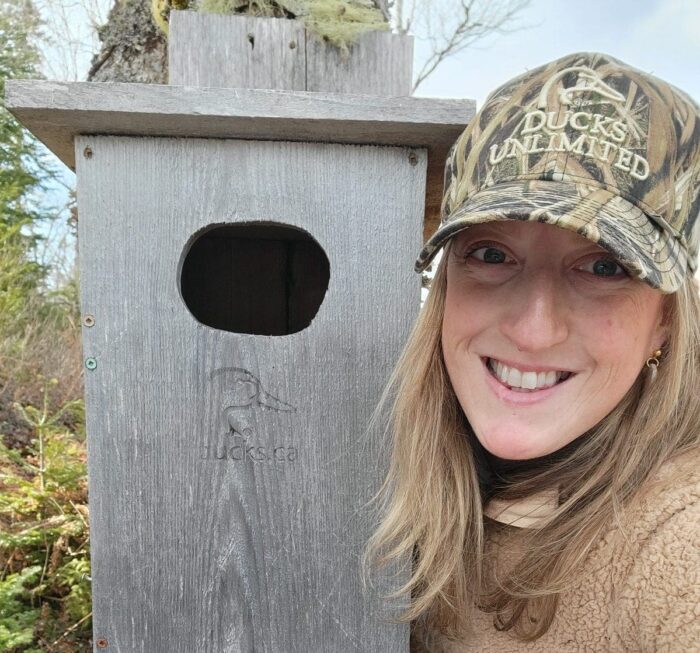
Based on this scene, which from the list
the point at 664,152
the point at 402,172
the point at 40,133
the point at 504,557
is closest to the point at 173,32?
the point at 40,133

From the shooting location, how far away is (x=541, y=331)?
3.03 ft

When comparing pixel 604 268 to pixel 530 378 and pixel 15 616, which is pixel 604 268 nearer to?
pixel 530 378

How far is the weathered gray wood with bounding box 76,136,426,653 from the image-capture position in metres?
1.17

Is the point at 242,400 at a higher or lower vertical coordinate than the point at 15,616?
higher

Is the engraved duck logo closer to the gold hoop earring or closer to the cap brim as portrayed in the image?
the cap brim

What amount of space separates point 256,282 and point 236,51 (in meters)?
0.87

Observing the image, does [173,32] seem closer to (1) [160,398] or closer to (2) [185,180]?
(2) [185,180]

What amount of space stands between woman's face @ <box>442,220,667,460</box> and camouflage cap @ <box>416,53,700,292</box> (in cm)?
7

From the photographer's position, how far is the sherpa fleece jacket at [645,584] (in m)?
0.87

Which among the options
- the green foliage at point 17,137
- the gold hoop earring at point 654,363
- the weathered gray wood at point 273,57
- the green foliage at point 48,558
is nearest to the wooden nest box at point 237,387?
the weathered gray wood at point 273,57

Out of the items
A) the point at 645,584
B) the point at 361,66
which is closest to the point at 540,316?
the point at 645,584

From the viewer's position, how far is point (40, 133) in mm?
1188

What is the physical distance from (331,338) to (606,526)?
595 millimetres

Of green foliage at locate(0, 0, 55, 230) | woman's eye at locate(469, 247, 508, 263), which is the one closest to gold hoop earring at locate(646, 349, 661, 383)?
woman's eye at locate(469, 247, 508, 263)
